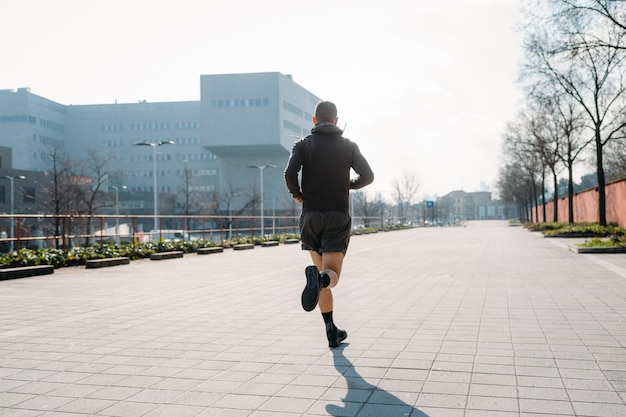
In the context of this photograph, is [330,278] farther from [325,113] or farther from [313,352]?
[325,113]

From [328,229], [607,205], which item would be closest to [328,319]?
[328,229]

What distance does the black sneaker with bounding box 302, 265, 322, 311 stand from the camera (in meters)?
4.18

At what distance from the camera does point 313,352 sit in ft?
16.3

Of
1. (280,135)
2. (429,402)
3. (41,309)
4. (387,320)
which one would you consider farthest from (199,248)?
(280,135)

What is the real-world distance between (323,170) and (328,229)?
49 centimetres

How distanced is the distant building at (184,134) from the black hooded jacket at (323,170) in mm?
69555

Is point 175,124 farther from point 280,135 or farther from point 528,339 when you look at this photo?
point 528,339

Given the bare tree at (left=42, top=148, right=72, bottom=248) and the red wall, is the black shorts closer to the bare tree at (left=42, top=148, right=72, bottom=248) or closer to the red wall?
the red wall

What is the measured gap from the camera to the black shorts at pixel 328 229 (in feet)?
15.6

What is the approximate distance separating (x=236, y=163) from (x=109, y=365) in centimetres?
9361

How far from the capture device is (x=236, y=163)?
3824 inches

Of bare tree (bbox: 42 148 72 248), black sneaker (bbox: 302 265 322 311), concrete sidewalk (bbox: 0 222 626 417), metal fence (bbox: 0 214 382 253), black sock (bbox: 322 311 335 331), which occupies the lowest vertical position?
concrete sidewalk (bbox: 0 222 626 417)

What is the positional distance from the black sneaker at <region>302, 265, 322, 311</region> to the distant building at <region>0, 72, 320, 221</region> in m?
70.2

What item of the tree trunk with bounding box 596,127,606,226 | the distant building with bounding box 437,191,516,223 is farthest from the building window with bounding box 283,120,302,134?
the distant building with bounding box 437,191,516,223
